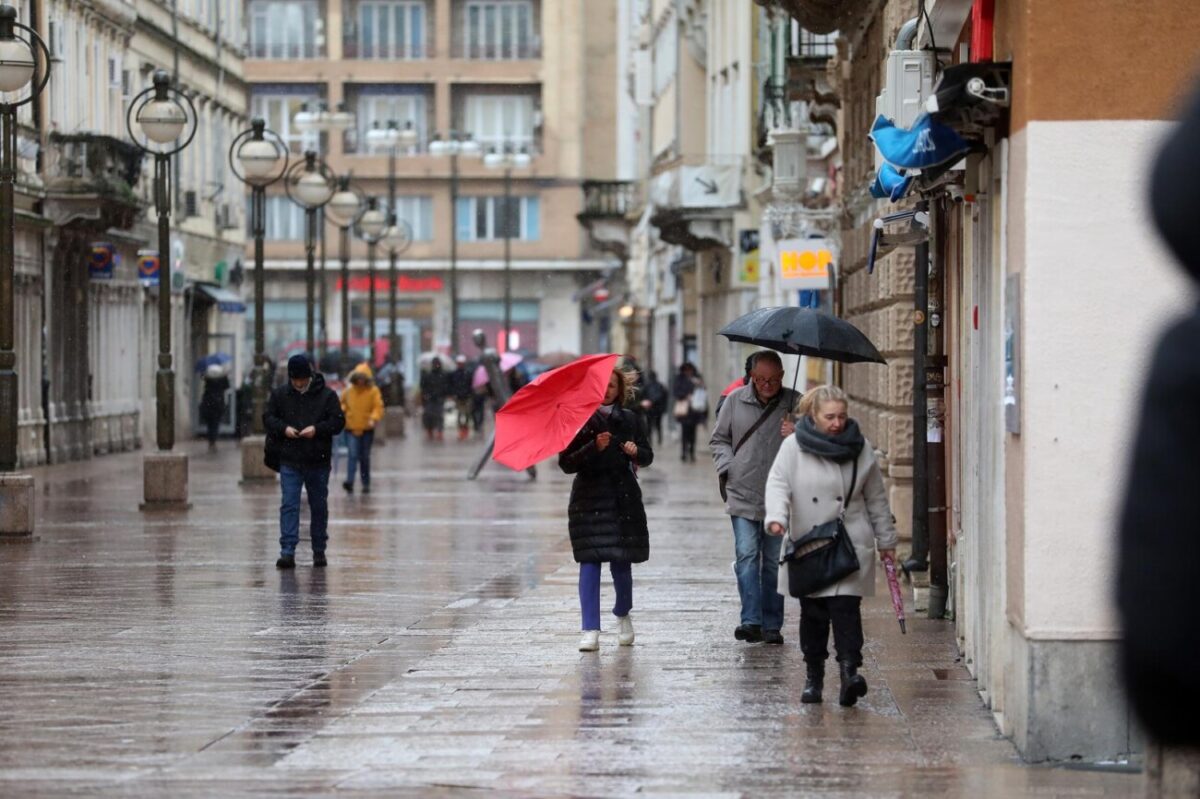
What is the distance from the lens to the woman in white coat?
11.1m

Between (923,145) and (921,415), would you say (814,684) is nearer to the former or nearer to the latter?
(923,145)

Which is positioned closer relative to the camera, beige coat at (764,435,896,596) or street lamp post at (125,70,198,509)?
beige coat at (764,435,896,596)

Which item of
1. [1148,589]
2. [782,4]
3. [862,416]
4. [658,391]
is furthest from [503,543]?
[658,391]

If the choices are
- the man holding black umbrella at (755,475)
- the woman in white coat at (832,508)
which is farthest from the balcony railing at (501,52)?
the woman in white coat at (832,508)

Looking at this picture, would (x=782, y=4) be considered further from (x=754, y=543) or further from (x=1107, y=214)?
(x=1107, y=214)

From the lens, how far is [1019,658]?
31.0 ft

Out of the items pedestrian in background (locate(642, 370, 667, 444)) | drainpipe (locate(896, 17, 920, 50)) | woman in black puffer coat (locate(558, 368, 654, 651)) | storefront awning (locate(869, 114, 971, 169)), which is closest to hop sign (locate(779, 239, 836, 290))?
drainpipe (locate(896, 17, 920, 50))

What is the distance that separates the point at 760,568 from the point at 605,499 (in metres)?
1.05

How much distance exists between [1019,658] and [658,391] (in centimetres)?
3758

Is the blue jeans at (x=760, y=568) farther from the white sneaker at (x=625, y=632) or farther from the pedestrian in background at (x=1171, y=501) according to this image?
the pedestrian in background at (x=1171, y=501)

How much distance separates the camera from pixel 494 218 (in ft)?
303

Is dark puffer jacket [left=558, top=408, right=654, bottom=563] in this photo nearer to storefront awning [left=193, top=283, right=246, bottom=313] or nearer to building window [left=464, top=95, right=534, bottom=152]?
storefront awning [left=193, top=283, right=246, bottom=313]

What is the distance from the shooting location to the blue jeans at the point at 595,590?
13.6 meters

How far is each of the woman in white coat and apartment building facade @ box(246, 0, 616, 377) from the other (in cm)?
8009
